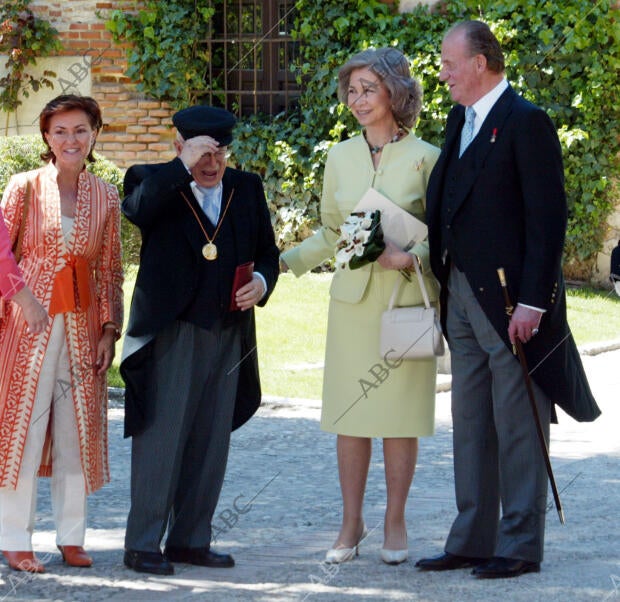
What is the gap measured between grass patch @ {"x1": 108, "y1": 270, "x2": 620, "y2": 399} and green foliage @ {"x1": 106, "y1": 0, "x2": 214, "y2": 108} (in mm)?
2589

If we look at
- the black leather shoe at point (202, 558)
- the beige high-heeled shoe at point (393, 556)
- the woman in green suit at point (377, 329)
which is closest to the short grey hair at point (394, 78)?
the woman in green suit at point (377, 329)

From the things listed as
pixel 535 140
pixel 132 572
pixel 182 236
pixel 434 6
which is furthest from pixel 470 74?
pixel 434 6

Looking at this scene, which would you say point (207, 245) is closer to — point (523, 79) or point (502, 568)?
point (502, 568)

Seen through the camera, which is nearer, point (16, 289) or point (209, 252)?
point (16, 289)

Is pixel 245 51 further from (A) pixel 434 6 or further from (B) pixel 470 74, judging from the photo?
(B) pixel 470 74

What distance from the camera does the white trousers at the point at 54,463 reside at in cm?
499

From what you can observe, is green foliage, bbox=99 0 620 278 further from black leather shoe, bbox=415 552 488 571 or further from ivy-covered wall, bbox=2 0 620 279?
black leather shoe, bbox=415 552 488 571

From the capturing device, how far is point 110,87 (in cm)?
1510

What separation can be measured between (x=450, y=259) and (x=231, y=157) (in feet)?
32.9

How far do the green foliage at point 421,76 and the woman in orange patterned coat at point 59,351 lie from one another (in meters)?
8.82

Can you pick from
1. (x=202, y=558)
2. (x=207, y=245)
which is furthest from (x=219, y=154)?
(x=202, y=558)

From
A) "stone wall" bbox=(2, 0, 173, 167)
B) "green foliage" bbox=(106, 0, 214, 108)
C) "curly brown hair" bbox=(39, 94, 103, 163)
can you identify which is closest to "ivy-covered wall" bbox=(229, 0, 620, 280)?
"green foliage" bbox=(106, 0, 214, 108)

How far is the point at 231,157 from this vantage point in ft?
48.9

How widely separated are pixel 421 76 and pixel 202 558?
9.22m
